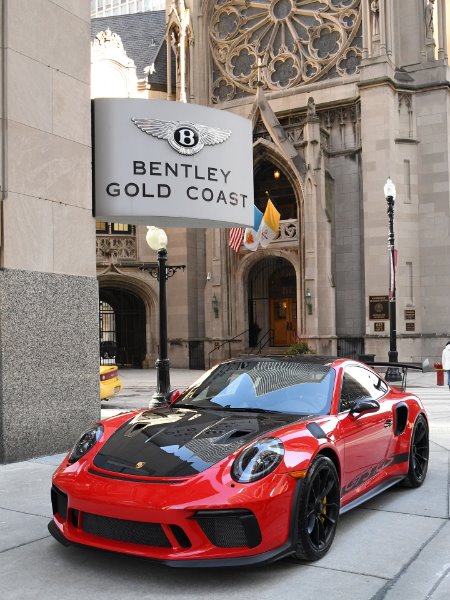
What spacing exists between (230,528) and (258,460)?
0.50 m

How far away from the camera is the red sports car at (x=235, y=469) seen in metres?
4.21

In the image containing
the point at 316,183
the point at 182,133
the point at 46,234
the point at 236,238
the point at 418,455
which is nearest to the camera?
the point at 418,455

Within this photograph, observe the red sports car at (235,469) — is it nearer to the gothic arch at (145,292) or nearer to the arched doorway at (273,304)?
the arched doorway at (273,304)

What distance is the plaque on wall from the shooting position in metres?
26.2

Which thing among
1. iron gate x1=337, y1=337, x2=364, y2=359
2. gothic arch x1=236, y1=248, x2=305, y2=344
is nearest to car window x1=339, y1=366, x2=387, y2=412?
iron gate x1=337, y1=337, x2=364, y2=359

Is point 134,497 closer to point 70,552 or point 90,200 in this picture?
point 70,552

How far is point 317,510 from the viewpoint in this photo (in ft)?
15.7

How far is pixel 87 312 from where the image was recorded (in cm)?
913

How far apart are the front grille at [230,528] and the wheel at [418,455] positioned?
303cm

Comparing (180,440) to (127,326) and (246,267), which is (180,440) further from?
(127,326)

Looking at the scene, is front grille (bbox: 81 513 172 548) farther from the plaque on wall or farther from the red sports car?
the plaque on wall

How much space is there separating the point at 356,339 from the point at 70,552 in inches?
924

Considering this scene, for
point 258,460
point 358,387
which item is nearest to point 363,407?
point 358,387

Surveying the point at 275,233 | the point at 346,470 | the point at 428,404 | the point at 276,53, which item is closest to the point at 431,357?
the point at 275,233
